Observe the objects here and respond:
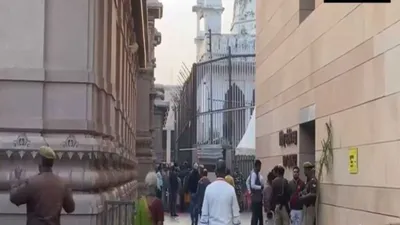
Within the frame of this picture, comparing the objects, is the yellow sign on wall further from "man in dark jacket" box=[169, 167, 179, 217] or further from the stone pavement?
"man in dark jacket" box=[169, 167, 179, 217]

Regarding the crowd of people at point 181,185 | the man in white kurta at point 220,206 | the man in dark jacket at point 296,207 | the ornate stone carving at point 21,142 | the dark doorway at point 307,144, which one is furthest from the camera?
the crowd of people at point 181,185

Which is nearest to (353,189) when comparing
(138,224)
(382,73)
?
(382,73)

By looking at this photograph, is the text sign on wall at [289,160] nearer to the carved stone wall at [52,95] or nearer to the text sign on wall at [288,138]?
the text sign on wall at [288,138]

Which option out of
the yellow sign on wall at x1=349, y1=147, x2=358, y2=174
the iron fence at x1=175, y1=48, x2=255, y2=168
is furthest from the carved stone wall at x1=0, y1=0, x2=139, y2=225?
the iron fence at x1=175, y1=48, x2=255, y2=168

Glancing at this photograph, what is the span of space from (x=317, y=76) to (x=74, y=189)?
28.4 feet

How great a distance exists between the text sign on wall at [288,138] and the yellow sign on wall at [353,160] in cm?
541

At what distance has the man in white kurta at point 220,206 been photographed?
1059cm

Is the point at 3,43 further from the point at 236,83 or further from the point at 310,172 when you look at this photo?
the point at 236,83

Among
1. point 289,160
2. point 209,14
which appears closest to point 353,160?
point 289,160

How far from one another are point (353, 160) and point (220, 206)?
3435 millimetres

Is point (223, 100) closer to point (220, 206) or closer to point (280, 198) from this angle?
point (280, 198)

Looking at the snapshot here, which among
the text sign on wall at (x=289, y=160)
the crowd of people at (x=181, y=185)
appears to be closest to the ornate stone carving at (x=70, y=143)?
the text sign on wall at (x=289, y=160)

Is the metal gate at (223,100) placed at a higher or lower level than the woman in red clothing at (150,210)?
higher

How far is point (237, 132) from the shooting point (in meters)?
38.1
